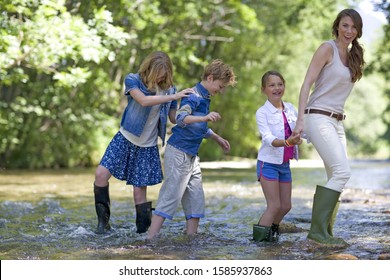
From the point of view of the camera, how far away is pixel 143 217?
285 inches

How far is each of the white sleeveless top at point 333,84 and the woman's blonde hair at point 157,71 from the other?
1467 millimetres

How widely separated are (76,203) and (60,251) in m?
4.73

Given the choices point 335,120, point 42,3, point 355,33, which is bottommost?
point 335,120

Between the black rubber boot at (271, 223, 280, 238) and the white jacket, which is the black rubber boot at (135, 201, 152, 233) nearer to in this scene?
the black rubber boot at (271, 223, 280, 238)

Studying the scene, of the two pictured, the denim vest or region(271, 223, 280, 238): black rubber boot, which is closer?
region(271, 223, 280, 238): black rubber boot

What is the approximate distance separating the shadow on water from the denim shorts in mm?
575

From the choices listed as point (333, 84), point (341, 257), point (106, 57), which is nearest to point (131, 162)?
point (333, 84)

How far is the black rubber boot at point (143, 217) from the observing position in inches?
285

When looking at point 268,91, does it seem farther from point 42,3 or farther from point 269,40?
point 269,40

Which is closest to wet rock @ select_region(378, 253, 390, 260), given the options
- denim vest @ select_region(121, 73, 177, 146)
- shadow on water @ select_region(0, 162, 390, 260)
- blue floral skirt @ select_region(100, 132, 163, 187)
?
shadow on water @ select_region(0, 162, 390, 260)

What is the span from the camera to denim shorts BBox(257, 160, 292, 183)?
257 inches

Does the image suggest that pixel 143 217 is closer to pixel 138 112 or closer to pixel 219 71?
pixel 138 112

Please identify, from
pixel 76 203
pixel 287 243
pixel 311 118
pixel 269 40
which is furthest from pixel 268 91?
pixel 269 40
